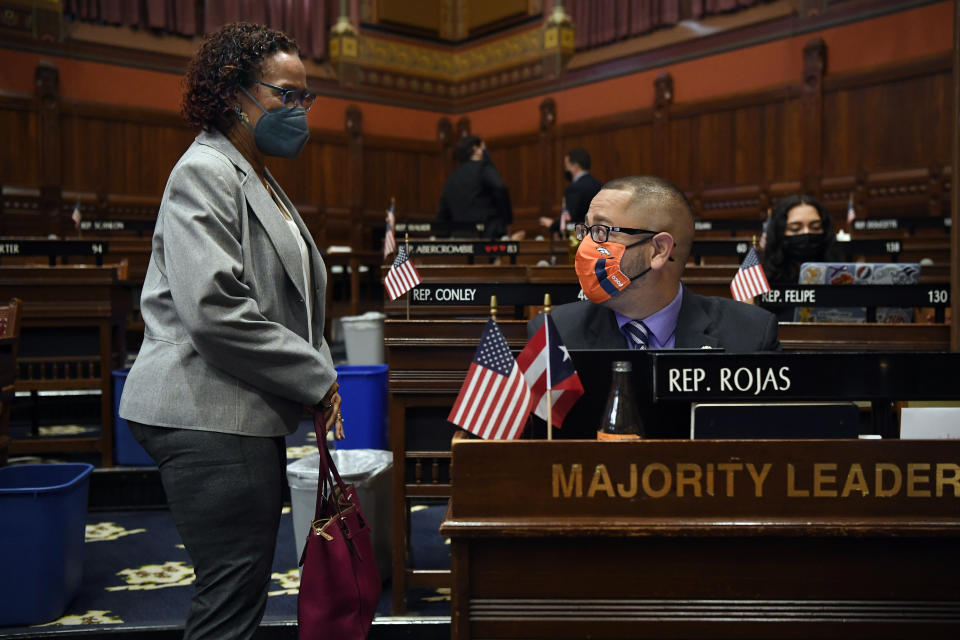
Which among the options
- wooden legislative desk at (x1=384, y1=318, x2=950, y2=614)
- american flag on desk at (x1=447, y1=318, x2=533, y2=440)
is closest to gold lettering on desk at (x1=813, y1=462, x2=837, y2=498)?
american flag on desk at (x1=447, y1=318, x2=533, y2=440)

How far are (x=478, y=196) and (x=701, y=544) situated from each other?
657 centimetres

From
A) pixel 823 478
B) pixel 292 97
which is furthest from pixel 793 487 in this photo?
pixel 292 97

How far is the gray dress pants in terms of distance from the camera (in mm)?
1576

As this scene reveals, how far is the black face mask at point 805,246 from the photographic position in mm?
4246

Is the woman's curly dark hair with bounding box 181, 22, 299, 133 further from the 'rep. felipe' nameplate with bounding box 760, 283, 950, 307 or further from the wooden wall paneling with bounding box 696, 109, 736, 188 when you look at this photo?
the wooden wall paneling with bounding box 696, 109, 736, 188

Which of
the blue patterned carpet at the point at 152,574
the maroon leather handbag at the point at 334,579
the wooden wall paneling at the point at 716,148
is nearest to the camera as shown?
the maroon leather handbag at the point at 334,579

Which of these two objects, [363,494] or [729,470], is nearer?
[729,470]

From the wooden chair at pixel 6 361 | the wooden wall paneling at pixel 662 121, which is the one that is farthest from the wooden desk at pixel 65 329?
the wooden wall paneling at pixel 662 121

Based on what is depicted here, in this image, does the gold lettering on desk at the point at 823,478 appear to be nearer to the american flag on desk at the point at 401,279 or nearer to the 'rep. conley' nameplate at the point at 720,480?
the 'rep. conley' nameplate at the point at 720,480

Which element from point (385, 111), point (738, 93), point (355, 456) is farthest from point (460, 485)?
point (385, 111)

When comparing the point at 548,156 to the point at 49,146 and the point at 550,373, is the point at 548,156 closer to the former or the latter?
the point at 49,146

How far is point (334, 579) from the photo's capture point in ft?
5.52

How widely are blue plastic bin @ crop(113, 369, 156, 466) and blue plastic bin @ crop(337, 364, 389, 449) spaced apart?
1.01 meters

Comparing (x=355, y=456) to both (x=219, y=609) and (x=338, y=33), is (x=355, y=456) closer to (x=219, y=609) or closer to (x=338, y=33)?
(x=219, y=609)
